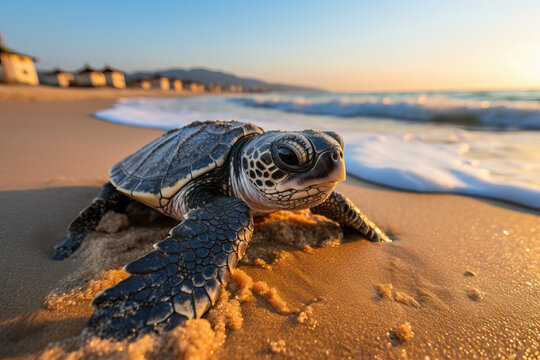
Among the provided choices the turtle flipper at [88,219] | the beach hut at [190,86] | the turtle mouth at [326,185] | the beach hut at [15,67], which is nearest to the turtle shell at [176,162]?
the turtle flipper at [88,219]

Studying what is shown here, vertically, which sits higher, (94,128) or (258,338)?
(258,338)

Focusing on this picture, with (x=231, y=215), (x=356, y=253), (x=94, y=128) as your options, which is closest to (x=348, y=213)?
(x=356, y=253)

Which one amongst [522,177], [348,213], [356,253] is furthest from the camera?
[522,177]

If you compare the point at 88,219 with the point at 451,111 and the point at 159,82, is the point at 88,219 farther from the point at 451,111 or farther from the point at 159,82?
the point at 159,82

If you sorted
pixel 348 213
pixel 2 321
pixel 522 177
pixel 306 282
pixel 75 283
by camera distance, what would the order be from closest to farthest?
pixel 2 321, pixel 75 283, pixel 306 282, pixel 348 213, pixel 522 177

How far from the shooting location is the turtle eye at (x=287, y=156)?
1.16 m

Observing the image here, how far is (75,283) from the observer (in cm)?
107

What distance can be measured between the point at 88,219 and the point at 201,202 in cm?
84

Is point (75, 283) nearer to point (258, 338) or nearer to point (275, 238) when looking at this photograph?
point (258, 338)

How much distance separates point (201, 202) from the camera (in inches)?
55.1

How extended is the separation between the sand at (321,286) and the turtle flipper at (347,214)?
8cm

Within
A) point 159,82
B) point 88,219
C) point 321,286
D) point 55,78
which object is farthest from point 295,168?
point 159,82

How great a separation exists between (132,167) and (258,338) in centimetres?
152

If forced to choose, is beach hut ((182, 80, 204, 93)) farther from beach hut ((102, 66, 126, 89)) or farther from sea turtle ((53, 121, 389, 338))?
sea turtle ((53, 121, 389, 338))
